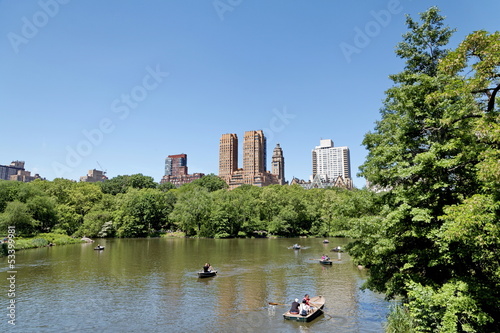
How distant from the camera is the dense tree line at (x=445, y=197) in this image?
12039mm

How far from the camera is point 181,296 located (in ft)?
87.7

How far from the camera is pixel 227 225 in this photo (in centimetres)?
9300

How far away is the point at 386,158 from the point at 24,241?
66730 mm

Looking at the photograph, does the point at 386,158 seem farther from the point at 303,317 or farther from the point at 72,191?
the point at 72,191

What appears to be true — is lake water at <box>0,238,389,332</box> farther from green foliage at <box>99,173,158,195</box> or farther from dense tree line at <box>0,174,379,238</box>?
green foliage at <box>99,173,158,195</box>

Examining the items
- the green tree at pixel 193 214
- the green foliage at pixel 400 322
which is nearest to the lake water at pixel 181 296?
the green foliage at pixel 400 322

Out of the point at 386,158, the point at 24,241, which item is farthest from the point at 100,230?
the point at 386,158

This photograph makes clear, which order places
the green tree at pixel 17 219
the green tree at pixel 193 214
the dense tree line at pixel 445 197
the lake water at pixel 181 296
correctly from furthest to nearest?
the green tree at pixel 193 214 → the green tree at pixel 17 219 → the lake water at pixel 181 296 → the dense tree line at pixel 445 197

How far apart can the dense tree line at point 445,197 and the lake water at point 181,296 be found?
6196 millimetres

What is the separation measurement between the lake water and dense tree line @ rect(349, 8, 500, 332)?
620 centimetres

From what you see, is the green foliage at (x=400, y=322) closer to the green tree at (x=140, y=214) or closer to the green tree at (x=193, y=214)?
the green tree at (x=193, y=214)

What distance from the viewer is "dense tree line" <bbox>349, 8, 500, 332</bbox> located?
474 inches

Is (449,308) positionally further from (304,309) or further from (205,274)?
(205,274)

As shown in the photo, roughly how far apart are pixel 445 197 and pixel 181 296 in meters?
20.7
